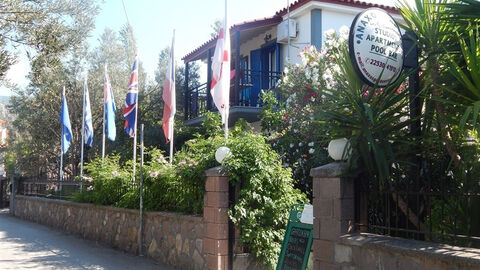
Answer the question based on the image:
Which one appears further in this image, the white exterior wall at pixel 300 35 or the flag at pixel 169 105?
the white exterior wall at pixel 300 35

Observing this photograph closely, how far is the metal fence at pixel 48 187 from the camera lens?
16.0m

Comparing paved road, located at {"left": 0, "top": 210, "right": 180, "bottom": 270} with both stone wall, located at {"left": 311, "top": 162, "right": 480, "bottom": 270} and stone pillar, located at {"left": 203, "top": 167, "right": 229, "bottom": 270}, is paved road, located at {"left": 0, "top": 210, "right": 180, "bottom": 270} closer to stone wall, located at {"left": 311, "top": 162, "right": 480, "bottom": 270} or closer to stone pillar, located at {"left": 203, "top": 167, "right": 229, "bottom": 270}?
stone pillar, located at {"left": 203, "top": 167, "right": 229, "bottom": 270}

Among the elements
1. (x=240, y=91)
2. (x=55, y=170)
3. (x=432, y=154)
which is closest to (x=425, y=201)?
(x=432, y=154)

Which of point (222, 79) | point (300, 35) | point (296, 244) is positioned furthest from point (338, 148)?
point (300, 35)

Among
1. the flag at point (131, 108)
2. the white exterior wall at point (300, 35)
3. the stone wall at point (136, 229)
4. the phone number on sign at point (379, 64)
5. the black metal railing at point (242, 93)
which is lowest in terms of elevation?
the stone wall at point (136, 229)

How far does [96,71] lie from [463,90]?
20.0 metres

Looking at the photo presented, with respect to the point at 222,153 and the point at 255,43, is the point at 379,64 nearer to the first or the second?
the point at 222,153

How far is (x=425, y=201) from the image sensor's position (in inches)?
199

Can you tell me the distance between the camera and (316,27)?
46.6 ft

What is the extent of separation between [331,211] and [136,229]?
18.8 ft

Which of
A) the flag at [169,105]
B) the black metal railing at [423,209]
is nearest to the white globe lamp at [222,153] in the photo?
the black metal railing at [423,209]

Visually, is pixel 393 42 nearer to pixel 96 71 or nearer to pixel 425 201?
pixel 425 201

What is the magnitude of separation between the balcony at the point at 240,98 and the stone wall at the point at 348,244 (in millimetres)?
8550

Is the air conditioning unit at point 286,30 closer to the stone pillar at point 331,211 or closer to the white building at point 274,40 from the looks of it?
the white building at point 274,40
